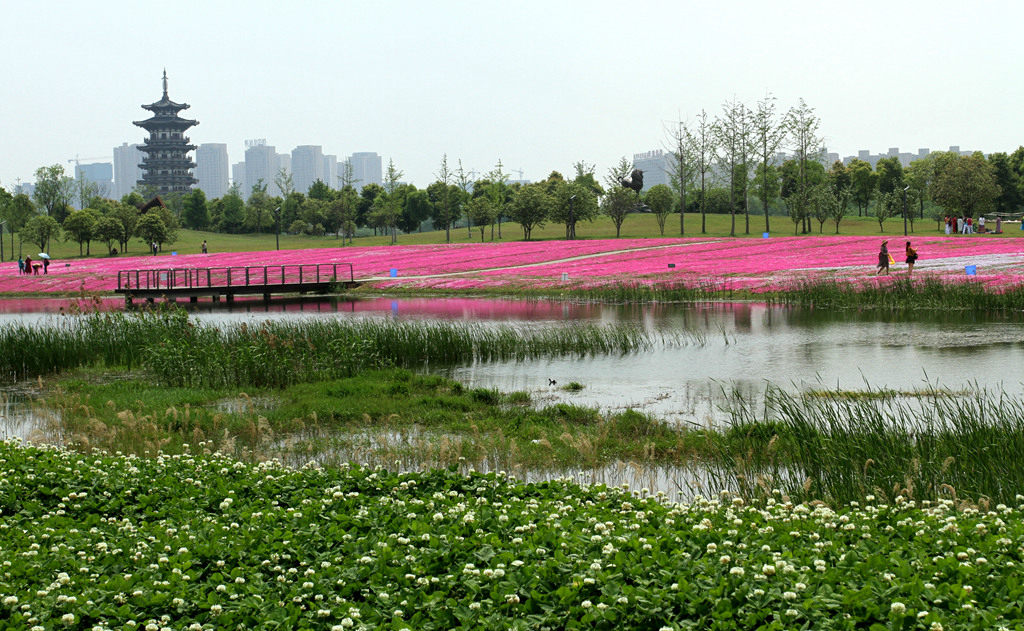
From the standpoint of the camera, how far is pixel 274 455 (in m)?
12.2

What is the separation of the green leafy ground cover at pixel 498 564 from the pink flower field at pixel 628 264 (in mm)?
25377

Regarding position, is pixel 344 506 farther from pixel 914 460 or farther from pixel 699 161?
pixel 699 161

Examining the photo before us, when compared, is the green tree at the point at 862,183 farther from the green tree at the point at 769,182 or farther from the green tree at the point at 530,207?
the green tree at the point at 530,207

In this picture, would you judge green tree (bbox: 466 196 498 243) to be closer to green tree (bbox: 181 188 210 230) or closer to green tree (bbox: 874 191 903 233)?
green tree (bbox: 874 191 903 233)

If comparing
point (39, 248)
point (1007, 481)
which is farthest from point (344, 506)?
point (39, 248)

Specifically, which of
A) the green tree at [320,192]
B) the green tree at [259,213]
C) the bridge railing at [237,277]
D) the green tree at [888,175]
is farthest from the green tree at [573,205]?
the green tree at [320,192]

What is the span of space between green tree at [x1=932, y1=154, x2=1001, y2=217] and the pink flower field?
132 feet

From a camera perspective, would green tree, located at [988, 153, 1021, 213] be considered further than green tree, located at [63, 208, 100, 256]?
Yes

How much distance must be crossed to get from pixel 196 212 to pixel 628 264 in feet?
342

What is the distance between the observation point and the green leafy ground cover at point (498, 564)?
16.1 ft

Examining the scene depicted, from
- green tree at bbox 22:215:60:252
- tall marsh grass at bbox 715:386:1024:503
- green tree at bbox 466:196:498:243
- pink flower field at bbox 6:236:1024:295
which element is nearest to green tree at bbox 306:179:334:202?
green tree at bbox 22:215:60:252

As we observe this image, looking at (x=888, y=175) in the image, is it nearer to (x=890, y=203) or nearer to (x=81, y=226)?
(x=890, y=203)

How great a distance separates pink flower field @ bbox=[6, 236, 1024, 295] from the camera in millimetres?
39594

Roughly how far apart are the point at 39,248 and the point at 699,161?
80433mm
